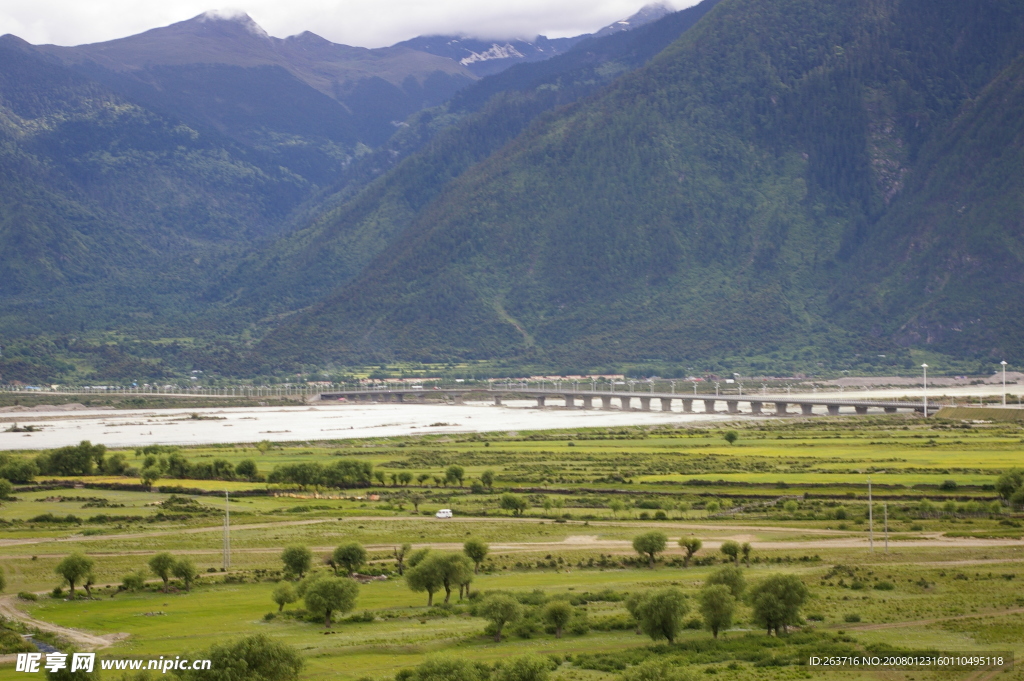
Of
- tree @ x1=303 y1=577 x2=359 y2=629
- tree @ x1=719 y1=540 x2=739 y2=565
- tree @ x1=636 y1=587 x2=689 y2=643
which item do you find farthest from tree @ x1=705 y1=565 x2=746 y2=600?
tree @ x1=303 y1=577 x2=359 y2=629

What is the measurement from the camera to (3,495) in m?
91.1

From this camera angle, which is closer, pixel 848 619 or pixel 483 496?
pixel 848 619

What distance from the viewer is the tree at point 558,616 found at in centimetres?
5150

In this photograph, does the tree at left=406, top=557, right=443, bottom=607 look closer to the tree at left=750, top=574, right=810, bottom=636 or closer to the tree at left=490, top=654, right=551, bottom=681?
the tree at left=750, top=574, right=810, bottom=636

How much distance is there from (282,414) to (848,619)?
507ft

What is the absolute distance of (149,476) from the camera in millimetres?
99875

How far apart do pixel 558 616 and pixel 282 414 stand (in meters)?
152

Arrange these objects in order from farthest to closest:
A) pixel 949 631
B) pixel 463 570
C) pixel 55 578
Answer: pixel 55 578, pixel 463 570, pixel 949 631

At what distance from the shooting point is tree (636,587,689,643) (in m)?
49.6

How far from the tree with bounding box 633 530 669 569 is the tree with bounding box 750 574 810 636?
1275 centimetres

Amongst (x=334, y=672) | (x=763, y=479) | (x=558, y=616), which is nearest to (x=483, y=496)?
(x=763, y=479)

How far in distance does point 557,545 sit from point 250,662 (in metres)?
29.2

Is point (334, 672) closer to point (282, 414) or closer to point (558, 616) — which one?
point (558, 616)

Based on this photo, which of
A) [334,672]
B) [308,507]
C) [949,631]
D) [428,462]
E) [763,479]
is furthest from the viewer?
[428,462]
